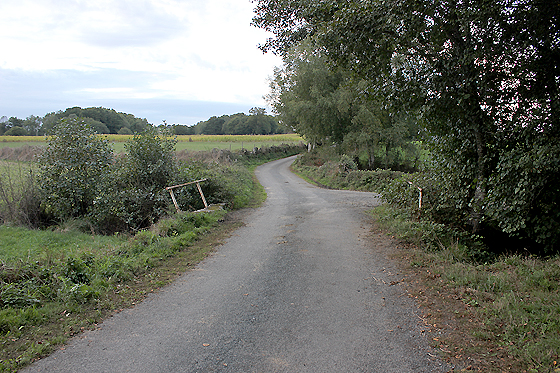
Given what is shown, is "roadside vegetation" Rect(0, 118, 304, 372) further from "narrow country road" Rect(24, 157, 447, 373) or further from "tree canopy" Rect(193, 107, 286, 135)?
"tree canopy" Rect(193, 107, 286, 135)

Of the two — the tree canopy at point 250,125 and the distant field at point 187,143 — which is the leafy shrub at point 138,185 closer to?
the distant field at point 187,143

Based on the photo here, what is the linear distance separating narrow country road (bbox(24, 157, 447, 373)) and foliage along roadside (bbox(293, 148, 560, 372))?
388 mm

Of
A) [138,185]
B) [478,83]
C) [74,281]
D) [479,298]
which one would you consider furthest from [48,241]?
[478,83]

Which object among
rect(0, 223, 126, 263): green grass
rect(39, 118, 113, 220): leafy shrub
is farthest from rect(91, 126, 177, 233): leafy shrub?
rect(0, 223, 126, 263): green grass

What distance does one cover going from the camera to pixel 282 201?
17.1m

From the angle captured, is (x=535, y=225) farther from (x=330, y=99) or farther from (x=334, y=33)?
(x=330, y=99)

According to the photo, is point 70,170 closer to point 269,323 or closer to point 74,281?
point 74,281

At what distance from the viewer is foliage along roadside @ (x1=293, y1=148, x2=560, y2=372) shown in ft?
12.3

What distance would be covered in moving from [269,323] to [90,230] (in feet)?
33.5

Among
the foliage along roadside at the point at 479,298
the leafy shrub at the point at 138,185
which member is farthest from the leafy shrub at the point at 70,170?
the foliage along roadside at the point at 479,298

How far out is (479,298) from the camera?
5156 millimetres

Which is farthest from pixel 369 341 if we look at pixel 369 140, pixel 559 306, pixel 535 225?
pixel 369 140

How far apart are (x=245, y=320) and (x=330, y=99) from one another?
83.6 ft

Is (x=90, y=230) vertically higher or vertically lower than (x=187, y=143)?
lower
